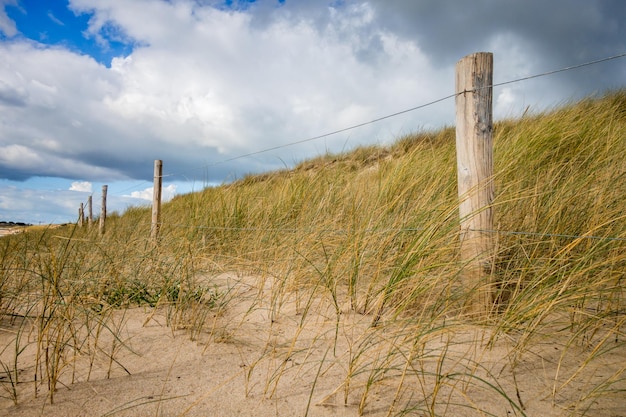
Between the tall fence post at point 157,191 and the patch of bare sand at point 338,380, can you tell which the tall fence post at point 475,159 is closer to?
the patch of bare sand at point 338,380

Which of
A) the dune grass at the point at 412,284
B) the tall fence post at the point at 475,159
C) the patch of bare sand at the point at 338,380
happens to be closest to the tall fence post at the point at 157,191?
the dune grass at the point at 412,284

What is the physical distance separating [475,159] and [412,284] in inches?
35.5

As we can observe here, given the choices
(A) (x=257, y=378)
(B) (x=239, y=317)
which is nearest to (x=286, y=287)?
(B) (x=239, y=317)

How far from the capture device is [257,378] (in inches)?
72.1

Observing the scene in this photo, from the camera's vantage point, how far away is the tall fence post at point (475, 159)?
2303 millimetres

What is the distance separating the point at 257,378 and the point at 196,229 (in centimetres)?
338

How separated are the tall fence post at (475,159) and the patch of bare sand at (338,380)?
0.51m

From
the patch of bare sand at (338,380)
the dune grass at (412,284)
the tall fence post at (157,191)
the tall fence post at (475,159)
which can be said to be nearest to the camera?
the patch of bare sand at (338,380)

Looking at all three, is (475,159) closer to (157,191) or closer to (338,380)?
(338,380)

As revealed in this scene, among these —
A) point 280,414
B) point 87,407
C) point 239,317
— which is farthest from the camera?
point 239,317

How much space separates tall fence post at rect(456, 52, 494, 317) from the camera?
2303mm

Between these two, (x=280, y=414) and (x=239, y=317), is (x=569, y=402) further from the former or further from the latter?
(x=239, y=317)

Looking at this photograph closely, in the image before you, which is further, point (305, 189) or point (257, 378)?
point (305, 189)

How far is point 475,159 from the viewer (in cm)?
242
